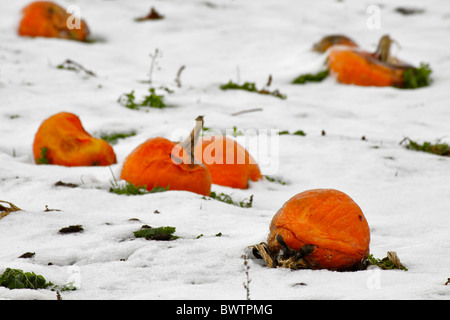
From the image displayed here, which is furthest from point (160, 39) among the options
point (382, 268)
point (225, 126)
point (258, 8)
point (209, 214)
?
point (382, 268)

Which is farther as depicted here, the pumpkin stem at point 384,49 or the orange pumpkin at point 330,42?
the orange pumpkin at point 330,42

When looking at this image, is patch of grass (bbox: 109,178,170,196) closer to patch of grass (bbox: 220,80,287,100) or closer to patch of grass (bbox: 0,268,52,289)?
patch of grass (bbox: 0,268,52,289)

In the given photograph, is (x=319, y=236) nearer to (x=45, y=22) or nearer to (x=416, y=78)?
(x=416, y=78)

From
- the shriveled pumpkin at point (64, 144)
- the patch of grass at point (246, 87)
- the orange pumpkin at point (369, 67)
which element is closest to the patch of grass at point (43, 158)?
the shriveled pumpkin at point (64, 144)

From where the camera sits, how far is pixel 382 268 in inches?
114

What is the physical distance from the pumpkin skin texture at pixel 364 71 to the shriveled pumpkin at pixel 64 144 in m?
4.69

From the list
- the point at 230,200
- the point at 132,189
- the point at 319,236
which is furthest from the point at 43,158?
the point at 319,236

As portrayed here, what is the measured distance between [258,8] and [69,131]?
8365 millimetres

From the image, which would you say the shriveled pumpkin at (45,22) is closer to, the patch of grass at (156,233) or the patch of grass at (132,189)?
the patch of grass at (132,189)

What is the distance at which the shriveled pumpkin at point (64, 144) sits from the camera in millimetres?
4789

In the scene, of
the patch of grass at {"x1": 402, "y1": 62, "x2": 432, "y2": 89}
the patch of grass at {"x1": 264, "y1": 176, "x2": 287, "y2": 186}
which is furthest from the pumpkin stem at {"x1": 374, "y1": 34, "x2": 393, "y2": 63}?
the patch of grass at {"x1": 264, "y1": 176, "x2": 287, "y2": 186}

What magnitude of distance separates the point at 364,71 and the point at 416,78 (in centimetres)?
77

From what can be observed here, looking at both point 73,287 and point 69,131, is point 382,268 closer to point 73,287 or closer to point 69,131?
point 73,287

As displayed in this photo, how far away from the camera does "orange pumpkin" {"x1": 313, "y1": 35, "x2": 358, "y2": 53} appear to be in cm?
912
